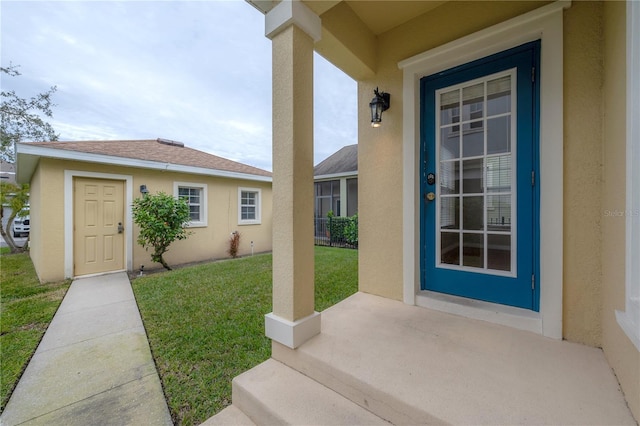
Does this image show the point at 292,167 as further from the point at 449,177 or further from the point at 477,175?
the point at 477,175

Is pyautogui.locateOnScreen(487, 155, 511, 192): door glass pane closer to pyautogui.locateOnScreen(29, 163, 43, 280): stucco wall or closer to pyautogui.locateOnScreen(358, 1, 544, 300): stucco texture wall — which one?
pyautogui.locateOnScreen(358, 1, 544, 300): stucco texture wall

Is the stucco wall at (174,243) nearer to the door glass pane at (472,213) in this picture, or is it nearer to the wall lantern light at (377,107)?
the wall lantern light at (377,107)

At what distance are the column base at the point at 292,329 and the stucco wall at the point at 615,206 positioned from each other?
1.57m

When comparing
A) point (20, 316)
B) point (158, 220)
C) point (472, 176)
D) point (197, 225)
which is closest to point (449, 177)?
point (472, 176)

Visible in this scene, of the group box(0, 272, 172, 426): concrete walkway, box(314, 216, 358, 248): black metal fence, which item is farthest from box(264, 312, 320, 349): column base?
box(314, 216, 358, 248): black metal fence

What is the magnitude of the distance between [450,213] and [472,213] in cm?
17

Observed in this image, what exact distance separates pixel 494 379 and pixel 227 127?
47.7ft

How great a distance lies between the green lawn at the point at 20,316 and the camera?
199cm

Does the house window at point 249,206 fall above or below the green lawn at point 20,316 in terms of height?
above

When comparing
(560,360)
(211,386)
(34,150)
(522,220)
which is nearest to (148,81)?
(34,150)

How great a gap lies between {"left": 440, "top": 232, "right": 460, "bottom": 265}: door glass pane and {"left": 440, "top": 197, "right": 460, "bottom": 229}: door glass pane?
0.08 m

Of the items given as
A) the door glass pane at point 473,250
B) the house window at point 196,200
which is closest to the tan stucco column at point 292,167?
the door glass pane at point 473,250

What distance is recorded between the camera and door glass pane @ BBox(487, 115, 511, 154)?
1.93 metres

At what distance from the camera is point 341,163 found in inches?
448
